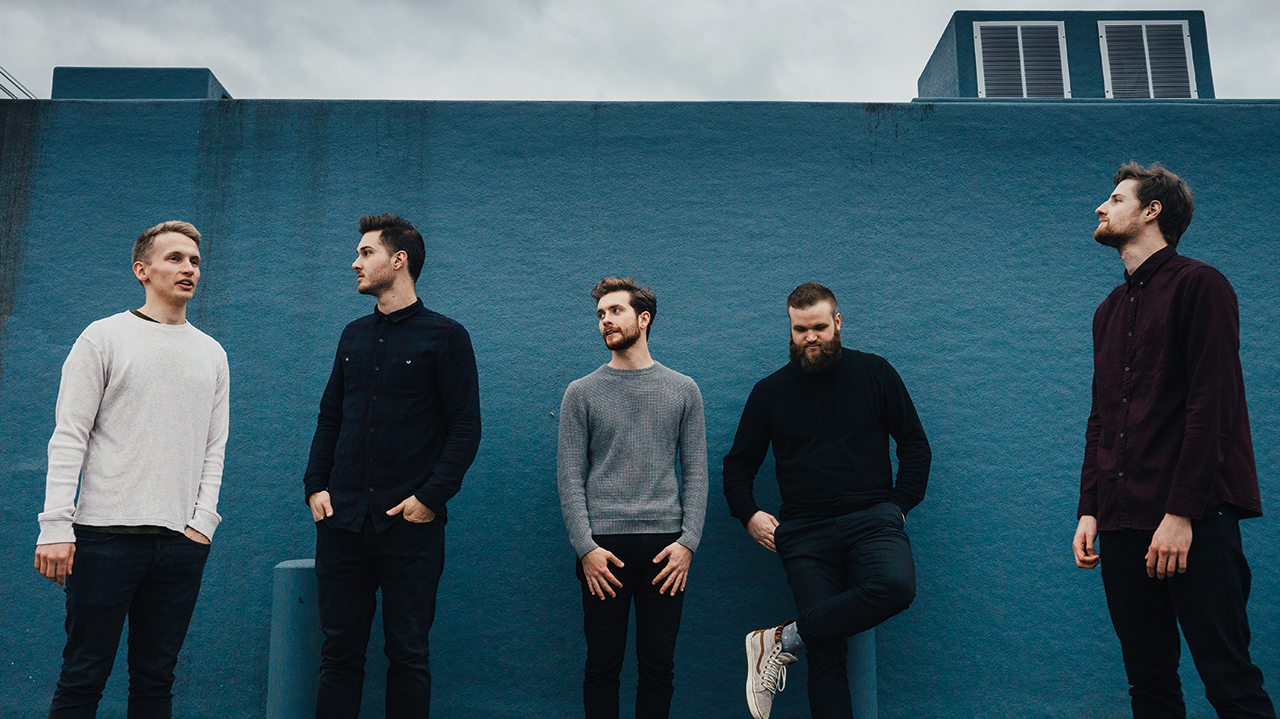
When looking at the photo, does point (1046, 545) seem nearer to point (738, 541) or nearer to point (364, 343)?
point (738, 541)

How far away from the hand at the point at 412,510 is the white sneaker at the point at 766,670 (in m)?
1.35

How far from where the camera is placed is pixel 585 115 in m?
3.93

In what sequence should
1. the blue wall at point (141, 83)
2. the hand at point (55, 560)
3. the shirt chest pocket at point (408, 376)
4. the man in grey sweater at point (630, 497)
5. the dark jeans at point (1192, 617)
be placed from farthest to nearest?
the blue wall at point (141, 83)
the man in grey sweater at point (630, 497)
the shirt chest pocket at point (408, 376)
the hand at point (55, 560)
the dark jeans at point (1192, 617)

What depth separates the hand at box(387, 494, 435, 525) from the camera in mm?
2561

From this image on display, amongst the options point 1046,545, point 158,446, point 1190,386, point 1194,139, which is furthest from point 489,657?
point 1194,139

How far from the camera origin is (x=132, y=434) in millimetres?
2318

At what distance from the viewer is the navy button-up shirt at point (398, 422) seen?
2.62m

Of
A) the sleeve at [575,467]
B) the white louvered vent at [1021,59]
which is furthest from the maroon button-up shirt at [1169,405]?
the white louvered vent at [1021,59]

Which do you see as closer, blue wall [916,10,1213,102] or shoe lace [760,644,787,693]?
shoe lace [760,644,787,693]

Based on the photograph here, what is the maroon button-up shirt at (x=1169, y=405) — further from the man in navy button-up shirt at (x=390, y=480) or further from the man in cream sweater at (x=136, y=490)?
the man in cream sweater at (x=136, y=490)

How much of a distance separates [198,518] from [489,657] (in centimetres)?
157

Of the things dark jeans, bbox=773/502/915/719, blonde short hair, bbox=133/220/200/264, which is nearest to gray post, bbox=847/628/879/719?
dark jeans, bbox=773/502/915/719

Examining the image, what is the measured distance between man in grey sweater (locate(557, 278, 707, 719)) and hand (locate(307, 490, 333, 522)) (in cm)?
84

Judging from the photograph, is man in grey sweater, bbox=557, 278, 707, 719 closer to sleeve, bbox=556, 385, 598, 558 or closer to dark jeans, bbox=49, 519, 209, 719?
sleeve, bbox=556, 385, 598, 558
